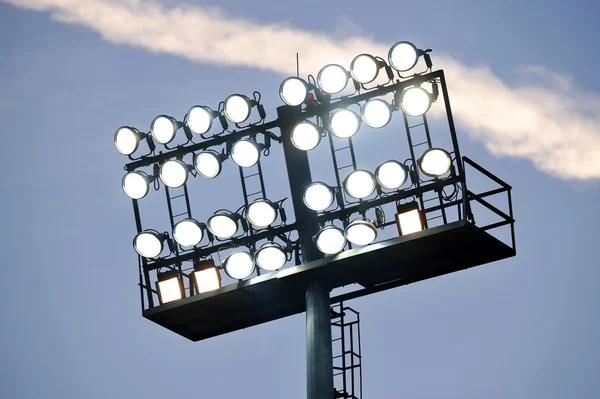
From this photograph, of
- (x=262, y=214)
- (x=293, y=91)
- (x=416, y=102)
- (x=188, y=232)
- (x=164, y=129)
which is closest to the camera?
(x=416, y=102)

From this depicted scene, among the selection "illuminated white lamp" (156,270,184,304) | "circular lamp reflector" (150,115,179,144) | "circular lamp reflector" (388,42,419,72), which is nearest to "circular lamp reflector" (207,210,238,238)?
"illuminated white lamp" (156,270,184,304)

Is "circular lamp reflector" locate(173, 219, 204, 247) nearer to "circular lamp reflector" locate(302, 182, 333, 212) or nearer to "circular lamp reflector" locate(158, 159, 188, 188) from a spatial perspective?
"circular lamp reflector" locate(158, 159, 188, 188)

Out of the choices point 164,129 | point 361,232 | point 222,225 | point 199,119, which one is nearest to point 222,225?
point 222,225

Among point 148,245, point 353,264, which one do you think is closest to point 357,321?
point 353,264

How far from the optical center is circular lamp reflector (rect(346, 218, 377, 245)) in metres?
12.7

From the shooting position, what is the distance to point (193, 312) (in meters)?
14.1

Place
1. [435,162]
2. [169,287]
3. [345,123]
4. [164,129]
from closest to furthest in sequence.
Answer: [435,162] → [345,123] → [169,287] → [164,129]

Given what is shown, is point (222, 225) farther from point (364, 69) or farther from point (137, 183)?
point (364, 69)

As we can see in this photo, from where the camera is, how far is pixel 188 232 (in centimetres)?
1385

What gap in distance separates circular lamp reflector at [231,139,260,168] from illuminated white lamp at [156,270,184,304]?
6.16 feet

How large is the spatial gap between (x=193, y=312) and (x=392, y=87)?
4.23 meters

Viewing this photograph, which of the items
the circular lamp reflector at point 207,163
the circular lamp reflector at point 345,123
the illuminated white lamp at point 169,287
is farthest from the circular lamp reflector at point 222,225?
the circular lamp reflector at point 345,123

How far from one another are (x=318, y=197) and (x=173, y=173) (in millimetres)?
2435

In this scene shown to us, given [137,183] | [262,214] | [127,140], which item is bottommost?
[262,214]
